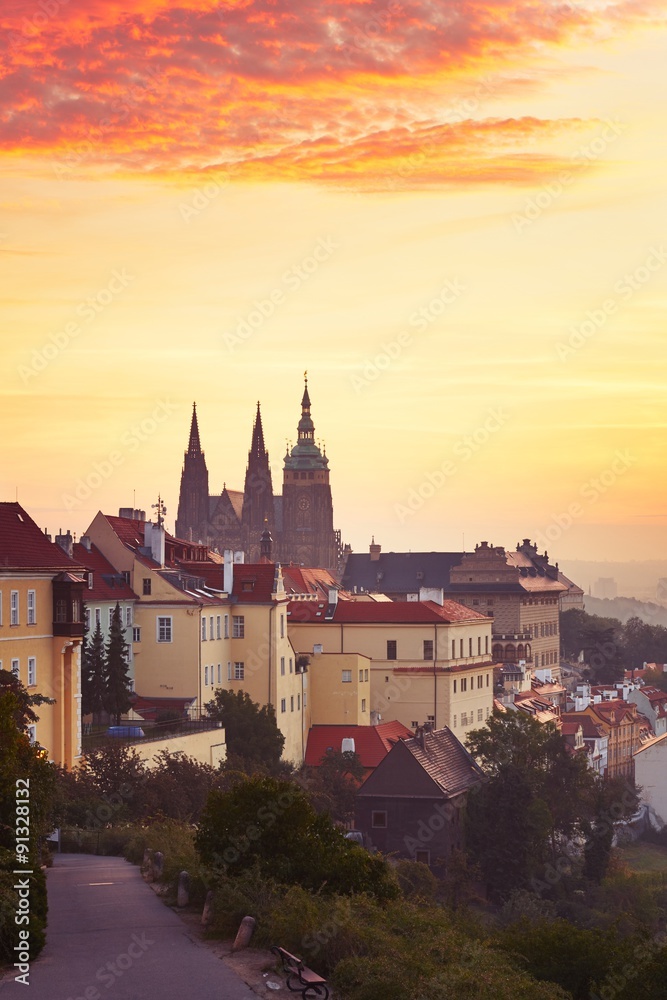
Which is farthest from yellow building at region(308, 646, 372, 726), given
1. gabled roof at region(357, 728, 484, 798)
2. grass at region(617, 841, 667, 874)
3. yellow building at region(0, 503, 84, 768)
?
yellow building at region(0, 503, 84, 768)

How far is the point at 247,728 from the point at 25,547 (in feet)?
62.7

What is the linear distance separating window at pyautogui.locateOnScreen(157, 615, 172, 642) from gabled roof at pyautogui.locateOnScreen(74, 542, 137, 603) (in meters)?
1.79

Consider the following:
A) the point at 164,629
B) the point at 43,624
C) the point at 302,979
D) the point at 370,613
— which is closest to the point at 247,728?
the point at 164,629

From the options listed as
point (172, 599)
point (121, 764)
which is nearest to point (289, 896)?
point (121, 764)

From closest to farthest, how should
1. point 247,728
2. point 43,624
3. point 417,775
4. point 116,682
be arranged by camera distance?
point 43,624 → point 116,682 → point 247,728 → point 417,775

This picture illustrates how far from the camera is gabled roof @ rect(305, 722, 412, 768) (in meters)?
78.6

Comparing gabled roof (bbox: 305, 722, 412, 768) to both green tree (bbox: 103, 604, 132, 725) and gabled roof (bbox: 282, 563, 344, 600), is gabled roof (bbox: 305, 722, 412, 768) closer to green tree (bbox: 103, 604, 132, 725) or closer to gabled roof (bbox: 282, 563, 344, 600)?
green tree (bbox: 103, 604, 132, 725)

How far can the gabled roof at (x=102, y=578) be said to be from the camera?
7575cm

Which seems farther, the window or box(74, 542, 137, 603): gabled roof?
the window

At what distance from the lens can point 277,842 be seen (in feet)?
90.3

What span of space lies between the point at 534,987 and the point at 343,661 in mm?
62645

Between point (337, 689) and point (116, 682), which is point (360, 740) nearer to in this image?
point (337, 689)

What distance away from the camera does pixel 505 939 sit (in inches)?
1120

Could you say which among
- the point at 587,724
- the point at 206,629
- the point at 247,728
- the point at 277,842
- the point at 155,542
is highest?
the point at 155,542
